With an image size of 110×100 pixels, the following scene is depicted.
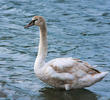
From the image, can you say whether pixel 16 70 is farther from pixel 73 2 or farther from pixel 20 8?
pixel 73 2

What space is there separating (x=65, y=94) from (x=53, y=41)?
402cm

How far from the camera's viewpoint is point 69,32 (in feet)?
46.7

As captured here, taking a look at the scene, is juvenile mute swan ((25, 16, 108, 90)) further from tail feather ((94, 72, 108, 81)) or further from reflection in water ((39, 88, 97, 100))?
reflection in water ((39, 88, 97, 100))

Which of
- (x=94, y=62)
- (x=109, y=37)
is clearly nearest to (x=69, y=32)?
(x=109, y=37)

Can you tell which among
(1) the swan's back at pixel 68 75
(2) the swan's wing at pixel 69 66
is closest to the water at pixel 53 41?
(1) the swan's back at pixel 68 75

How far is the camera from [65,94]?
31.0ft

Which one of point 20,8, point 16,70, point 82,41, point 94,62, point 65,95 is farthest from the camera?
point 20,8

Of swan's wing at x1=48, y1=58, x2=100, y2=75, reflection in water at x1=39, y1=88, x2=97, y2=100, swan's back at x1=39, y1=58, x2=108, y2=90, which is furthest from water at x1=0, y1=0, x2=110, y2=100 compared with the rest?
swan's wing at x1=48, y1=58, x2=100, y2=75

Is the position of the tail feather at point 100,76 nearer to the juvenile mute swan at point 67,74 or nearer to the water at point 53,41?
the juvenile mute swan at point 67,74

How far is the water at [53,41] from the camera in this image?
31.2 feet

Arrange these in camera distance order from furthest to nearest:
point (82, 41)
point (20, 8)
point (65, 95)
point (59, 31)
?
point (20, 8) < point (59, 31) < point (82, 41) < point (65, 95)

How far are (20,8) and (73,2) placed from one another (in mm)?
2197

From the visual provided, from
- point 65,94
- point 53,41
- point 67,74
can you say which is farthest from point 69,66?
point 53,41

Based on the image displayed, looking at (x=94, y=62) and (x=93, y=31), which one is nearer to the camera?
(x=94, y=62)
